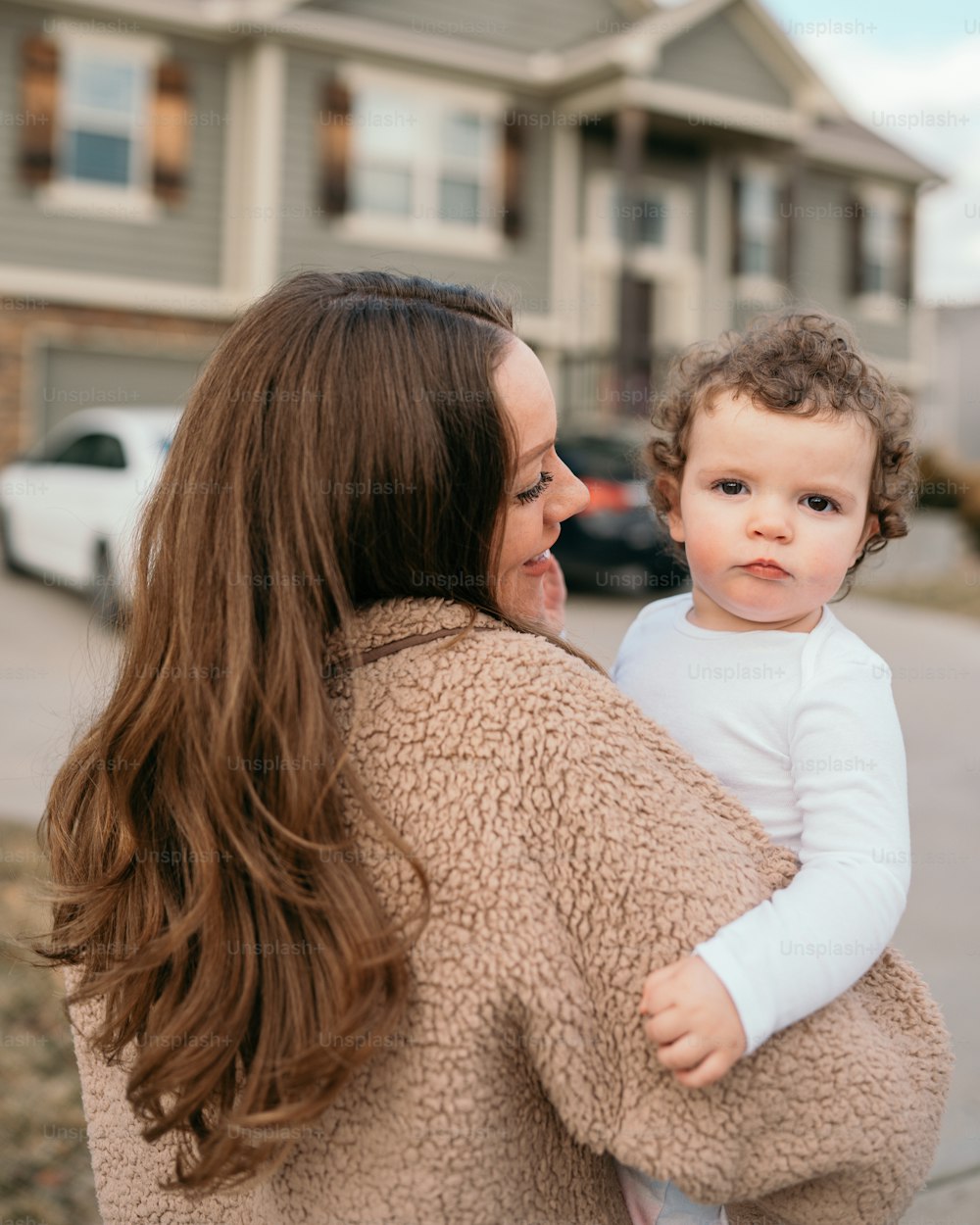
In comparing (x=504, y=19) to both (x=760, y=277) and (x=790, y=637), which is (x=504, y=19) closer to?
(x=760, y=277)

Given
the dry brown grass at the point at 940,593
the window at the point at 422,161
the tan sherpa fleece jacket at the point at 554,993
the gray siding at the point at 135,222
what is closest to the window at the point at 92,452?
the gray siding at the point at 135,222

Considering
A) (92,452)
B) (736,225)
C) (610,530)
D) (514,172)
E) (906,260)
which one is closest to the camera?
(92,452)

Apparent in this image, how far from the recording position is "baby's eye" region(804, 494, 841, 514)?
1.74 metres

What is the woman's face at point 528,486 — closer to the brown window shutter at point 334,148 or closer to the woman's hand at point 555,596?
the woman's hand at point 555,596

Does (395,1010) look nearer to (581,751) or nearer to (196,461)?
(581,751)

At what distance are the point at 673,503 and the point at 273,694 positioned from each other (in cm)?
83

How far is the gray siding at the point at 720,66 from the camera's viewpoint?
16.1 metres

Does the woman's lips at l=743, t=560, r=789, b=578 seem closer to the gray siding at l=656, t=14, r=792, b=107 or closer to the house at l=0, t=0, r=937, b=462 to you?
the house at l=0, t=0, r=937, b=462

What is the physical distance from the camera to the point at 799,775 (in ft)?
5.22

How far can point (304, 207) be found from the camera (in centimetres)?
1435

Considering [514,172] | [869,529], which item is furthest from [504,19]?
[869,529]

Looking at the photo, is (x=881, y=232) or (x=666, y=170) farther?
(x=881, y=232)

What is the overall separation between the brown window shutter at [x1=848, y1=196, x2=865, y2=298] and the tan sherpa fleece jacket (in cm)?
1880

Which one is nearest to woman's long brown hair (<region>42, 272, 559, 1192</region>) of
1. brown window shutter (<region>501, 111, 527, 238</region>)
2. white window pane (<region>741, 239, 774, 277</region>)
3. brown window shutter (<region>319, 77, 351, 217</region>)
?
brown window shutter (<region>319, 77, 351, 217</region>)
